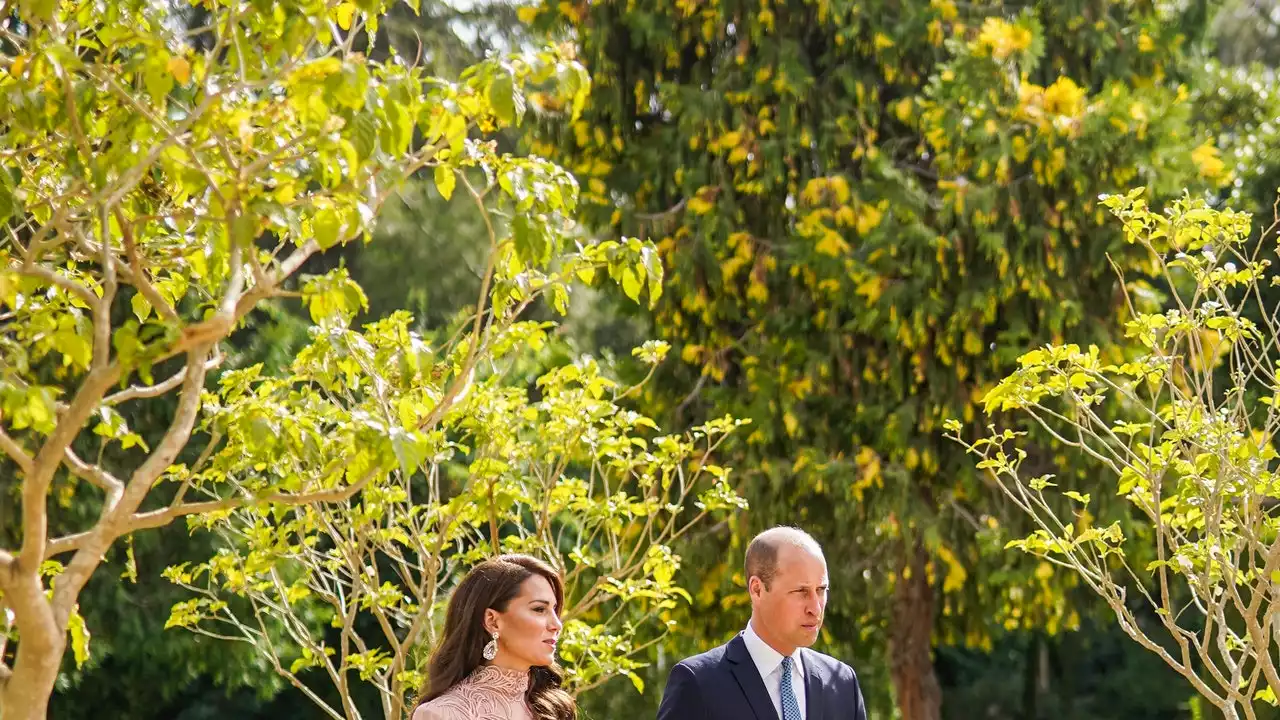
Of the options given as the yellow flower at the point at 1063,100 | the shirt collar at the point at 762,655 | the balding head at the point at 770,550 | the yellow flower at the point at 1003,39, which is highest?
the yellow flower at the point at 1003,39

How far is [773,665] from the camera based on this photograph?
4570mm

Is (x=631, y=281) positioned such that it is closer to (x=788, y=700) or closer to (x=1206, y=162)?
(x=788, y=700)

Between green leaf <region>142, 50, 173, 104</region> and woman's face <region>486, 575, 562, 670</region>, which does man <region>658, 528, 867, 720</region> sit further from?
green leaf <region>142, 50, 173, 104</region>

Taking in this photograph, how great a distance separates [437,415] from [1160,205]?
7402 mm

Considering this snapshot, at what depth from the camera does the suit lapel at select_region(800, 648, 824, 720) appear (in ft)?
14.9

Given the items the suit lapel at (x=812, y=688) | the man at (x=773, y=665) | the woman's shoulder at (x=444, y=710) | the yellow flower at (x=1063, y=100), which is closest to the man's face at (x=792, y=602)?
the man at (x=773, y=665)

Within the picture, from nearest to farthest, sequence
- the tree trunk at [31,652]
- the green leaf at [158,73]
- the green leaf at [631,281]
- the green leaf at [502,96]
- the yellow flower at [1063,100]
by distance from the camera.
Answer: the green leaf at [158,73] → the tree trunk at [31,652] → the green leaf at [502,96] → the green leaf at [631,281] → the yellow flower at [1063,100]

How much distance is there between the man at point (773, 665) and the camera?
4520mm

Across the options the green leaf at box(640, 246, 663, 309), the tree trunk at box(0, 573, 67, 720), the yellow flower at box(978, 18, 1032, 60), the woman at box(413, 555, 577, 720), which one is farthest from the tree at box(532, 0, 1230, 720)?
the tree trunk at box(0, 573, 67, 720)

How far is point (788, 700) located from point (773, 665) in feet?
0.35

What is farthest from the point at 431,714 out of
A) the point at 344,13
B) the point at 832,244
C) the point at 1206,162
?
the point at 1206,162

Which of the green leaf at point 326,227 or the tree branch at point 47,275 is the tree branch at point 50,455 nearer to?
the tree branch at point 47,275

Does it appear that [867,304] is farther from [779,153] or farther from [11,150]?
[11,150]

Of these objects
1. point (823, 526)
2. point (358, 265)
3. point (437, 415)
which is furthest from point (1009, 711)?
point (437, 415)
